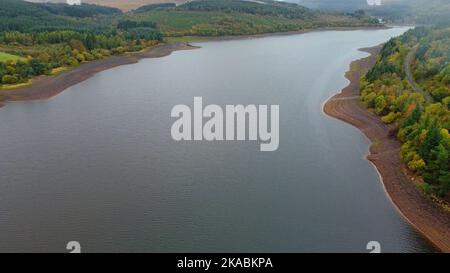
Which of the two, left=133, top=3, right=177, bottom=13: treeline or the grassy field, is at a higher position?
left=133, top=3, right=177, bottom=13: treeline

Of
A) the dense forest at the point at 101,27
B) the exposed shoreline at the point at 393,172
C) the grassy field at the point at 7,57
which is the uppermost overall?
the dense forest at the point at 101,27

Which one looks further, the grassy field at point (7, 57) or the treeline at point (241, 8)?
the treeline at point (241, 8)

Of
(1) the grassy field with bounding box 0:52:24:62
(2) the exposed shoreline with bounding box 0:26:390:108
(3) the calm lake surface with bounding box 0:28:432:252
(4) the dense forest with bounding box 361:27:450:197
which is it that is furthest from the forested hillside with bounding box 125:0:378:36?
(3) the calm lake surface with bounding box 0:28:432:252

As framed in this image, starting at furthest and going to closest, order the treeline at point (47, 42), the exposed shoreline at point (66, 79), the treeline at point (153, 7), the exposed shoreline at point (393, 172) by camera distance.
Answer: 1. the treeline at point (153, 7)
2. the treeline at point (47, 42)
3. the exposed shoreline at point (66, 79)
4. the exposed shoreline at point (393, 172)

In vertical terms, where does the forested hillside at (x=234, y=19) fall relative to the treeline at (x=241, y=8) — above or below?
below

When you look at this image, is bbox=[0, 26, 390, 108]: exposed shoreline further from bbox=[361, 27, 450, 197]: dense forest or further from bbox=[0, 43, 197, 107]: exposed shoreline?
bbox=[361, 27, 450, 197]: dense forest

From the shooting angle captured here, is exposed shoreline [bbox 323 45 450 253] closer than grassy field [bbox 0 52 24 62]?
Yes

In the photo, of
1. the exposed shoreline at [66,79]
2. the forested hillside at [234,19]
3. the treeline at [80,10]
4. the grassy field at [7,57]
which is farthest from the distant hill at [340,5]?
the grassy field at [7,57]

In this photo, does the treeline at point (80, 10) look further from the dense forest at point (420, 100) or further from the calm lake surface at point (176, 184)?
the dense forest at point (420, 100)
